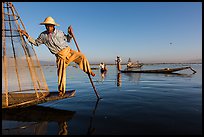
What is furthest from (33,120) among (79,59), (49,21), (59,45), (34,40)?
(49,21)

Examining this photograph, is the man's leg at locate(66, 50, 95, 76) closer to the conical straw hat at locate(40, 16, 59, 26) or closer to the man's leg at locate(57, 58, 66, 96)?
the man's leg at locate(57, 58, 66, 96)

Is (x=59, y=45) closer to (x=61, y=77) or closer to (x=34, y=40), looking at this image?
(x=34, y=40)

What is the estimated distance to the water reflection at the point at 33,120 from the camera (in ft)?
12.6

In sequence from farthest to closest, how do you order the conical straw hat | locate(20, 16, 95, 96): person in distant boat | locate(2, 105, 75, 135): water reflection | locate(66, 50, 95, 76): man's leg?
locate(66, 50, 95, 76): man's leg
locate(20, 16, 95, 96): person in distant boat
the conical straw hat
locate(2, 105, 75, 135): water reflection

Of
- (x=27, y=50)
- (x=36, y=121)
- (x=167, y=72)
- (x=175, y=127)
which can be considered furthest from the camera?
(x=167, y=72)

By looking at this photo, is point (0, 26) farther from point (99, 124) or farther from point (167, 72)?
point (167, 72)

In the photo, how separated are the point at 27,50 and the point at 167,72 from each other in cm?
2057

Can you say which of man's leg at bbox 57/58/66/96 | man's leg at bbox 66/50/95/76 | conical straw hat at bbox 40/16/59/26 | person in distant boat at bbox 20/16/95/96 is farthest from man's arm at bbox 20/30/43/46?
man's leg at bbox 66/50/95/76

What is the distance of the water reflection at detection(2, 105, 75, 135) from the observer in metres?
3.85

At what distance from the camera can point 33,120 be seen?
4.54 metres

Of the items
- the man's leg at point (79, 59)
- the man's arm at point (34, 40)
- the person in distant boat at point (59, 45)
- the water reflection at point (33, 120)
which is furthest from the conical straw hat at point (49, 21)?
the water reflection at point (33, 120)

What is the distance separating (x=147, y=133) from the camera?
11.7 feet

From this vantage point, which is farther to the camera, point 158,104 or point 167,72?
point 167,72

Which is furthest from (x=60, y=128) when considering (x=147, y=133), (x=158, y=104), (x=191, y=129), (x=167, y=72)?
(x=167, y=72)
